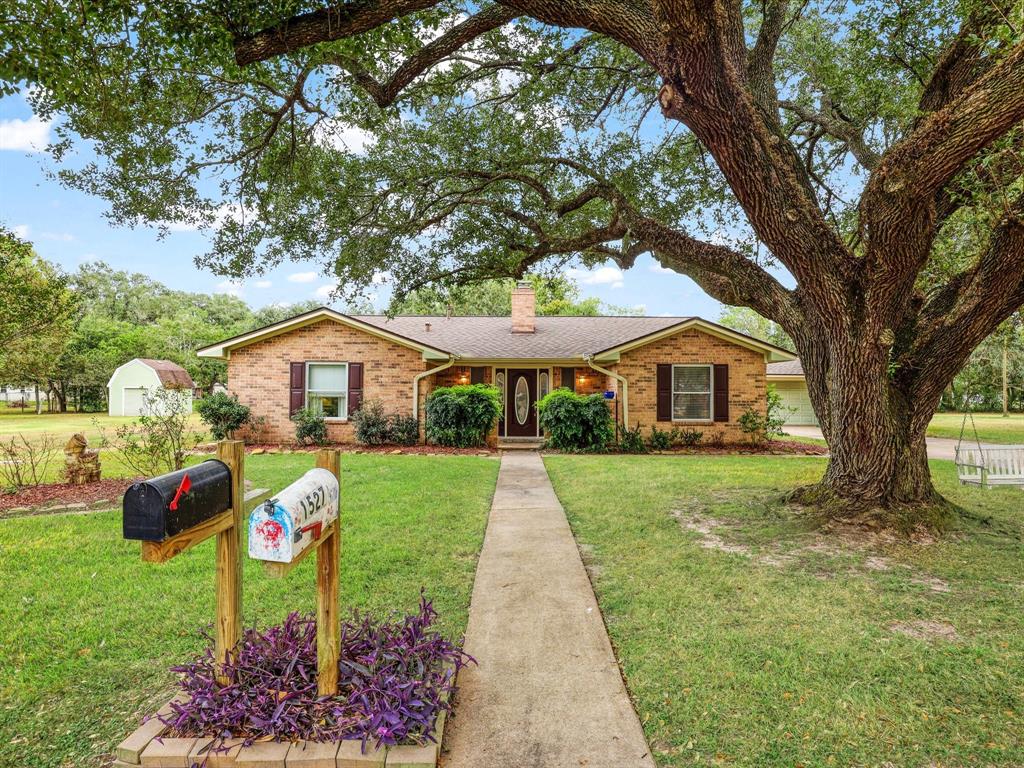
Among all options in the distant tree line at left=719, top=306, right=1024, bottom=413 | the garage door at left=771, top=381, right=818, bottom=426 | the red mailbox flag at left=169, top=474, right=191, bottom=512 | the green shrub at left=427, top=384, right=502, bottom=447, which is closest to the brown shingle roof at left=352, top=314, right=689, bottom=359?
the green shrub at left=427, top=384, right=502, bottom=447

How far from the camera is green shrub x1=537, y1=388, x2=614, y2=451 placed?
1288 centimetres

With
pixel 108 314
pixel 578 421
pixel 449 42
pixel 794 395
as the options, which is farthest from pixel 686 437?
pixel 108 314

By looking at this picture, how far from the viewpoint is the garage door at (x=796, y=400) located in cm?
2412

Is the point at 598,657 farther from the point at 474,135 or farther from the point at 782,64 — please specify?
the point at 782,64

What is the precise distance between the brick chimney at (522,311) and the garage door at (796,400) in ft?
44.9

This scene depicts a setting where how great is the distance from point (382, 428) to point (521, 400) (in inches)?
164

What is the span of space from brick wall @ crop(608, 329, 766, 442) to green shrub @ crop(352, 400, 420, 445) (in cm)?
581

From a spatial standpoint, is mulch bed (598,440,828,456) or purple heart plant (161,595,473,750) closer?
purple heart plant (161,595,473,750)

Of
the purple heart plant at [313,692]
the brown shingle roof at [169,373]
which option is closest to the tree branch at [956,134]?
the purple heart plant at [313,692]

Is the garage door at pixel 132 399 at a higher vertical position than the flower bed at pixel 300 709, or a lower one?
higher

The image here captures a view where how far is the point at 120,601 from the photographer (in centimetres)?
388

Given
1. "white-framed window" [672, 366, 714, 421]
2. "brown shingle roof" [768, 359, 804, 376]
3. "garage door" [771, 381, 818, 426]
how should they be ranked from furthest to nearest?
"garage door" [771, 381, 818, 426] < "brown shingle roof" [768, 359, 804, 376] < "white-framed window" [672, 366, 714, 421]

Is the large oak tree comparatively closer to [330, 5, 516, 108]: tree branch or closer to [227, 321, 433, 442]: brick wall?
[330, 5, 516, 108]: tree branch

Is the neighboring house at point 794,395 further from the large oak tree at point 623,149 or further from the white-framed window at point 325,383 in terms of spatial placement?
Result: the white-framed window at point 325,383
